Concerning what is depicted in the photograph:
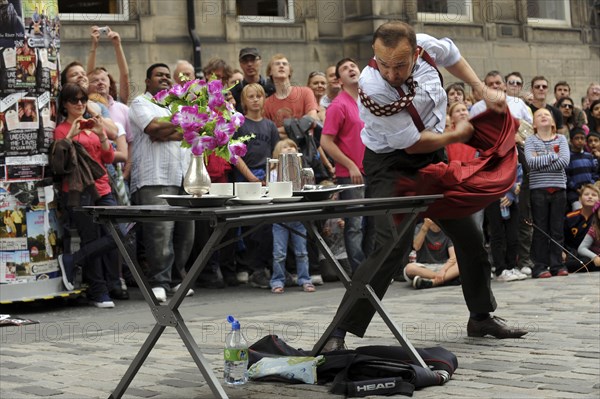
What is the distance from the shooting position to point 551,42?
25750 mm

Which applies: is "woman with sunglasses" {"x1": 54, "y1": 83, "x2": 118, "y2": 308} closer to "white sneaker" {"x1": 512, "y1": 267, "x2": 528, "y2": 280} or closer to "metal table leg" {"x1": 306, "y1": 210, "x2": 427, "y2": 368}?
"metal table leg" {"x1": 306, "y1": 210, "x2": 427, "y2": 368}

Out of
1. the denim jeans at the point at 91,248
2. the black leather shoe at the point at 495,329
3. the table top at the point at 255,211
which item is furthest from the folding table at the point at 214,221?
the denim jeans at the point at 91,248

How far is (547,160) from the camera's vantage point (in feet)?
43.3

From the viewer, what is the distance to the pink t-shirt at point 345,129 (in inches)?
472

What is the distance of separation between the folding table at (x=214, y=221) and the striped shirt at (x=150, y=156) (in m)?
4.62

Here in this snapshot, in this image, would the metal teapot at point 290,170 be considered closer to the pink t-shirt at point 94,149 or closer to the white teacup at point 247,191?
the white teacup at point 247,191

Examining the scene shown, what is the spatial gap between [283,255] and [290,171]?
17.5 feet

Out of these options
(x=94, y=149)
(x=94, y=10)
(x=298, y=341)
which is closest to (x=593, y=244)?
(x=94, y=149)

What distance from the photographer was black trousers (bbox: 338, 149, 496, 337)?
738 cm

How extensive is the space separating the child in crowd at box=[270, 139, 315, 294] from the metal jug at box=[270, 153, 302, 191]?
494cm

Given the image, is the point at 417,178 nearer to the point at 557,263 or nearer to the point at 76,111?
the point at 76,111

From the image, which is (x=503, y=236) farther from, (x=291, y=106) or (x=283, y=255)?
(x=291, y=106)

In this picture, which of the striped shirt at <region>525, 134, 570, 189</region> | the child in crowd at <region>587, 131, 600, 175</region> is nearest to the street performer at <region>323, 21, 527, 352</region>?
the striped shirt at <region>525, 134, 570, 189</region>

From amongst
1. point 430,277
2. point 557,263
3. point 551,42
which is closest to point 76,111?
point 430,277
